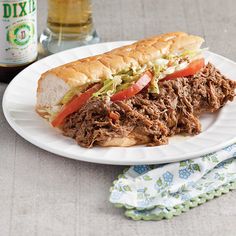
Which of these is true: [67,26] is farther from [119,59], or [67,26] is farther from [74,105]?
[74,105]

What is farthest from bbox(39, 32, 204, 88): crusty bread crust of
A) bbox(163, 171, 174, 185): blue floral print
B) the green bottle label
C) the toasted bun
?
bbox(163, 171, 174, 185): blue floral print

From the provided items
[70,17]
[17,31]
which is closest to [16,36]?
[17,31]

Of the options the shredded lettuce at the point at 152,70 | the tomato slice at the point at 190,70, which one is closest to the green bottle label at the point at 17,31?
the shredded lettuce at the point at 152,70

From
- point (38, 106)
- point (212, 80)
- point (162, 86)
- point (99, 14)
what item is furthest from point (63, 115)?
point (99, 14)

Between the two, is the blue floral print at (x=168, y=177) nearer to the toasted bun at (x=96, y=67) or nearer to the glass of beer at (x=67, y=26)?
the toasted bun at (x=96, y=67)

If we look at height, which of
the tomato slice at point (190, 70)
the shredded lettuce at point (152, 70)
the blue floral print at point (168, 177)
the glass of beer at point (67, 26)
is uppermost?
the shredded lettuce at point (152, 70)

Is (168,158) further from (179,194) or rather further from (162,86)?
(162,86)
